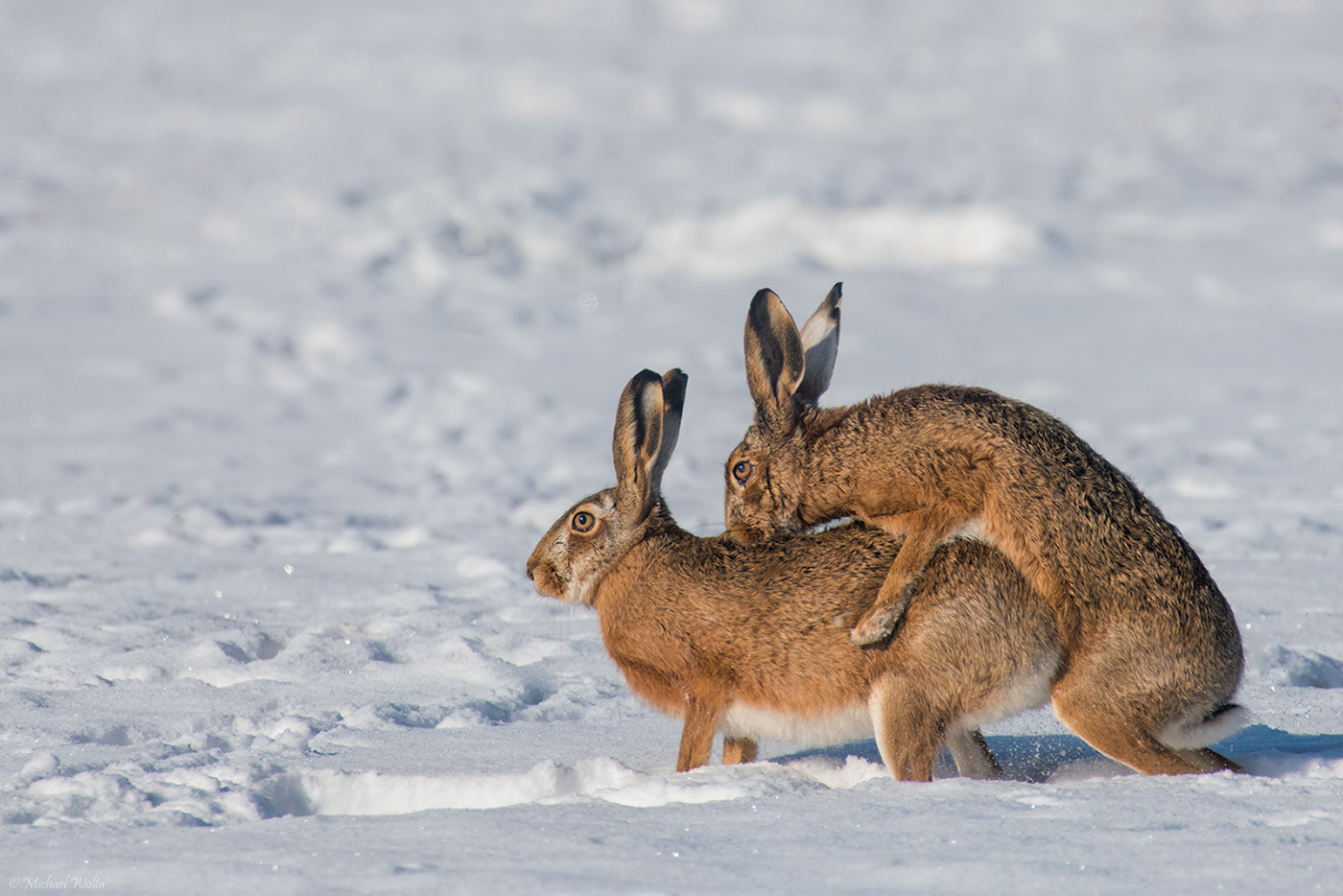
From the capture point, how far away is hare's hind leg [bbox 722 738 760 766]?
15.3 ft

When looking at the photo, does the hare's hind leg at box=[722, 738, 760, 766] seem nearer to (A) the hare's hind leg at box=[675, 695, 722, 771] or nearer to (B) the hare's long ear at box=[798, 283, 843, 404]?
(A) the hare's hind leg at box=[675, 695, 722, 771]

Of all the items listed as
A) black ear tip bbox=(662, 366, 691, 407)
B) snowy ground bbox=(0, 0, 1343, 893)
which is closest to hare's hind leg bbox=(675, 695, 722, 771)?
snowy ground bbox=(0, 0, 1343, 893)

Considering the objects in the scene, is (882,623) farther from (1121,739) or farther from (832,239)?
(832,239)

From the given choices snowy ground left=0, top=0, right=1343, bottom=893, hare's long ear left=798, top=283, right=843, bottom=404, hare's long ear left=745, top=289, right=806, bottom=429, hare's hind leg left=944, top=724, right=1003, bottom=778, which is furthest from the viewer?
hare's long ear left=798, top=283, right=843, bottom=404

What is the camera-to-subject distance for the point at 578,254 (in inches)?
496

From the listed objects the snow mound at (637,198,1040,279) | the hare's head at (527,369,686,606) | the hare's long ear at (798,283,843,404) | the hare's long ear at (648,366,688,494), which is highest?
the snow mound at (637,198,1040,279)

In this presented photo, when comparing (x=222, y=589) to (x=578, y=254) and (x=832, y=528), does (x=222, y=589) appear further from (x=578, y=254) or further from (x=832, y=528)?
(x=578, y=254)

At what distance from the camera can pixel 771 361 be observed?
5.38 meters

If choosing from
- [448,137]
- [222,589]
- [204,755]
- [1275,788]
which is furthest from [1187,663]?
[448,137]

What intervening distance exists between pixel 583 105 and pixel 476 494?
8.02m

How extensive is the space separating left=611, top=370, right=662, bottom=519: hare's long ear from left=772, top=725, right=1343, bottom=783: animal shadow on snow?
1057 millimetres

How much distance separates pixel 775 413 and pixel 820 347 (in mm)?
382

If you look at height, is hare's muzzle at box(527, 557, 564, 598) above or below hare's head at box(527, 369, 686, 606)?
below

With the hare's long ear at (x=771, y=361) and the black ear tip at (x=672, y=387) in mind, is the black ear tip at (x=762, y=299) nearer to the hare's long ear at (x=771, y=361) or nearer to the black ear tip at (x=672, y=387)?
the hare's long ear at (x=771, y=361)
